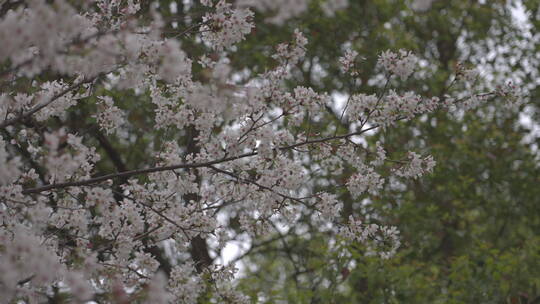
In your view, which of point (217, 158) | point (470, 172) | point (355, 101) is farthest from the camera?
point (470, 172)

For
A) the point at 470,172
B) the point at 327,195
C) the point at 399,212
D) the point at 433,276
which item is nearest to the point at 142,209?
the point at 327,195

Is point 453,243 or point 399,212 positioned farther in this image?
point 453,243

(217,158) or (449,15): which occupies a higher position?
(449,15)

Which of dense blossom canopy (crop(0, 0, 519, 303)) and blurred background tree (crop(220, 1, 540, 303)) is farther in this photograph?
blurred background tree (crop(220, 1, 540, 303))

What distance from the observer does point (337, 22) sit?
9352 millimetres

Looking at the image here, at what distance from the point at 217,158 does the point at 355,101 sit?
117cm

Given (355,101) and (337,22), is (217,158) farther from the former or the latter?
(337,22)

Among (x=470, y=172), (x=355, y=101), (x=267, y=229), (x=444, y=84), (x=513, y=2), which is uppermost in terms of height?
(x=513, y=2)

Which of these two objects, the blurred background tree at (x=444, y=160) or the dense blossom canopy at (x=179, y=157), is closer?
the dense blossom canopy at (x=179, y=157)

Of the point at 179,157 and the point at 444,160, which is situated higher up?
the point at 444,160

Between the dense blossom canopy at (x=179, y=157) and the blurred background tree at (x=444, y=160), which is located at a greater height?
the blurred background tree at (x=444, y=160)

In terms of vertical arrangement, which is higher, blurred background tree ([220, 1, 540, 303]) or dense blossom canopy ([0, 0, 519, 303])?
blurred background tree ([220, 1, 540, 303])

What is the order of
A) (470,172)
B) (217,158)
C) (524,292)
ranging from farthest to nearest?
(470,172), (524,292), (217,158)

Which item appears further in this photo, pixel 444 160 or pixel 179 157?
pixel 444 160
